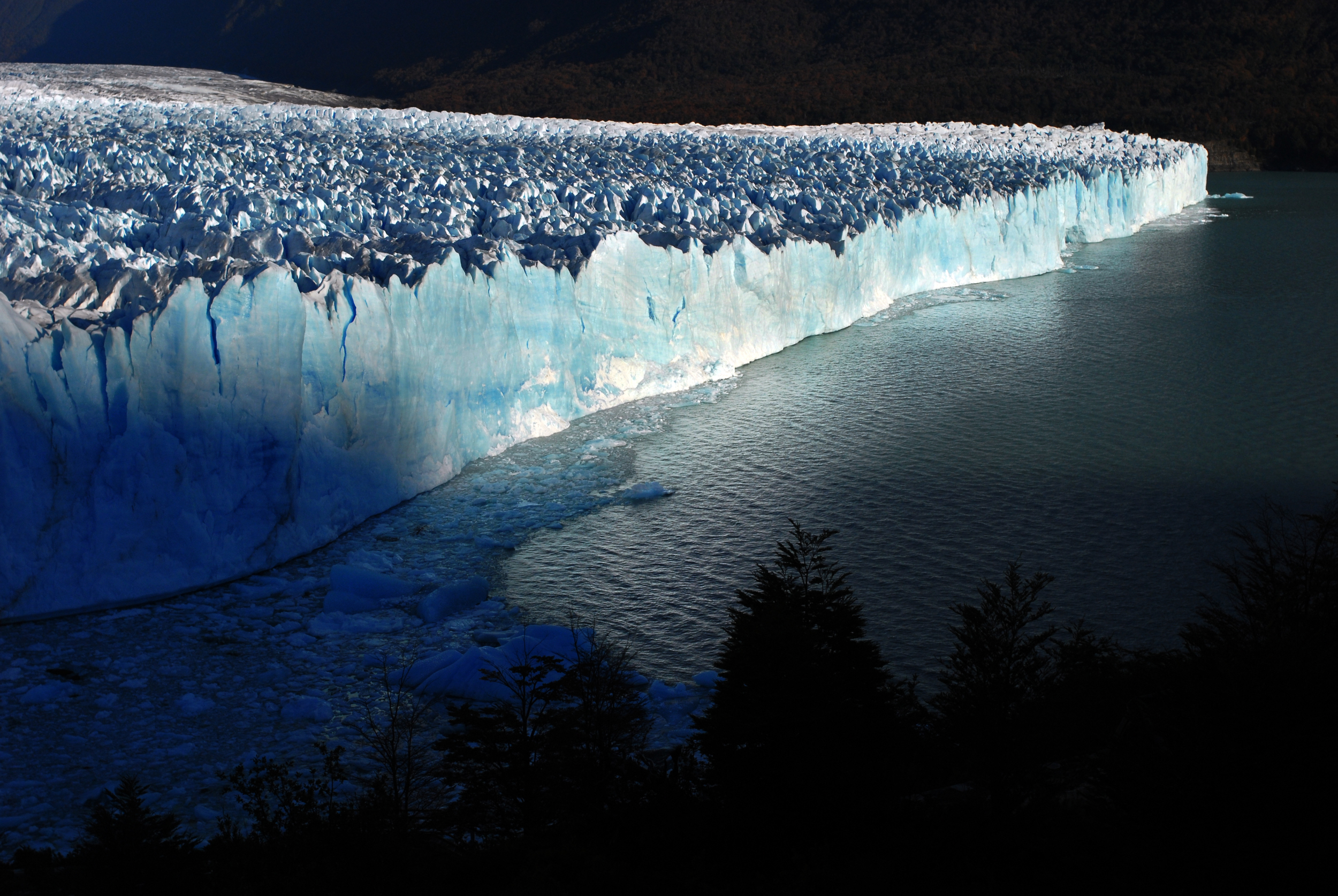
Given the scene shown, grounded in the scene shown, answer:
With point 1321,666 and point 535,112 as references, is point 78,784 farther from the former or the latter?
point 535,112

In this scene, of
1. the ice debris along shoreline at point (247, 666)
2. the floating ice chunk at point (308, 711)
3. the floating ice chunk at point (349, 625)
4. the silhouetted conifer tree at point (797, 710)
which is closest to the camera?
the silhouetted conifer tree at point (797, 710)

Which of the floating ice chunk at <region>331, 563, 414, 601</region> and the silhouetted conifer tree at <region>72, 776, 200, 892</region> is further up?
the silhouetted conifer tree at <region>72, 776, 200, 892</region>

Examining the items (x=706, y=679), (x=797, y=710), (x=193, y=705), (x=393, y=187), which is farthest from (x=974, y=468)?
(x=393, y=187)

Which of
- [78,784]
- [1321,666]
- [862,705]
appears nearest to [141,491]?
[78,784]

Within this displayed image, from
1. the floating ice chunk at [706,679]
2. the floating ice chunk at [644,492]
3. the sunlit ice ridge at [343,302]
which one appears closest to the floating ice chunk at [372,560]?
the sunlit ice ridge at [343,302]

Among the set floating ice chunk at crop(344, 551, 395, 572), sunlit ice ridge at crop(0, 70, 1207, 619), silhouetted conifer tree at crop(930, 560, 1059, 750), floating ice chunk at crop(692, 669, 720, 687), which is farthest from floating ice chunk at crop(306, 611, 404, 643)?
silhouetted conifer tree at crop(930, 560, 1059, 750)

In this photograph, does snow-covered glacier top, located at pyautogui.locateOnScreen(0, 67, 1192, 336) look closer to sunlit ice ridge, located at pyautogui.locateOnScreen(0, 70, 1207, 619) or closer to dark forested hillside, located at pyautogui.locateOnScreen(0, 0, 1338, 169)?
sunlit ice ridge, located at pyautogui.locateOnScreen(0, 70, 1207, 619)

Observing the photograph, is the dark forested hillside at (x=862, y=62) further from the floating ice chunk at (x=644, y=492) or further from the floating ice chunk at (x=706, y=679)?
the floating ice chunk at (x=706, y=679)
